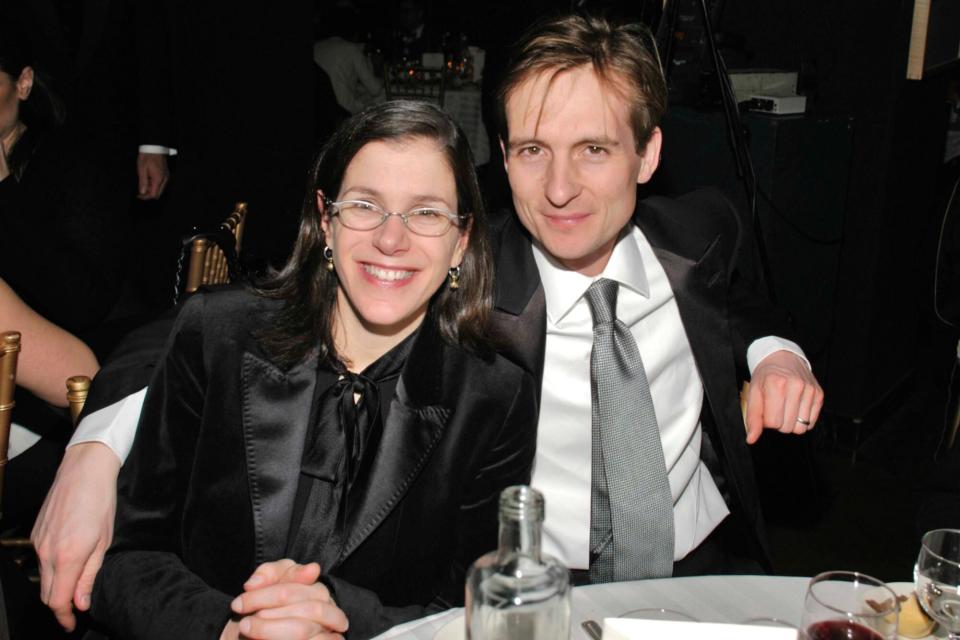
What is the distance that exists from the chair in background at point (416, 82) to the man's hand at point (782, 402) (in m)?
5.60

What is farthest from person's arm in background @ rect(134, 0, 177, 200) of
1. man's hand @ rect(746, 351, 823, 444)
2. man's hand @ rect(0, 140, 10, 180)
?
man's hand @ rect(746, 351, 823, 444)

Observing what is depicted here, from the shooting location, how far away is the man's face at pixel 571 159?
172 centimetres

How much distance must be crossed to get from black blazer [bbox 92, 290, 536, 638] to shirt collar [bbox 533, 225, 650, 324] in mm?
256

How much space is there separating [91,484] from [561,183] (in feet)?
3.11

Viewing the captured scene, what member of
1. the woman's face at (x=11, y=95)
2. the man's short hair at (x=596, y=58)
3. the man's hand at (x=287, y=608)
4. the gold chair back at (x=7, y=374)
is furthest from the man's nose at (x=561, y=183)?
the woman's face at (x=11, y=95)

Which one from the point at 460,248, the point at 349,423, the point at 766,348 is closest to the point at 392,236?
the point at 460,248

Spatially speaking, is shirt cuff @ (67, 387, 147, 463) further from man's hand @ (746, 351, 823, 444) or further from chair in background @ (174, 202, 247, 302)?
man's hand @ (746, 351, 823, 444)

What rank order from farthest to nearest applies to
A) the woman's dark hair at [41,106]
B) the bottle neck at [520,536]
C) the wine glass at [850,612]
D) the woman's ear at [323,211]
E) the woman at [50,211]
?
1. the woman's dark hair at [41,106]
2. the woman at [50,211]
3. the woman's ear at [323,211]
4. the wine glass at [850,612]
5. the bottle neck at [520,536]

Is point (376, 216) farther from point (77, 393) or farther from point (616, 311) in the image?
point (77, 393)

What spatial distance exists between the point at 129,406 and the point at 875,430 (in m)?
3.61

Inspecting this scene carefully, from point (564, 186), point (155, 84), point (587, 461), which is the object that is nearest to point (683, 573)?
point (587, 461)

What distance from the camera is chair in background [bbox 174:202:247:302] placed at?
227 centimetres

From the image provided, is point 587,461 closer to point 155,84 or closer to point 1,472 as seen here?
point 1,472

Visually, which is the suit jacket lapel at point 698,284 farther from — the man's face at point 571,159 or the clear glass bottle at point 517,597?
the clear glass bottle at point 517,597
